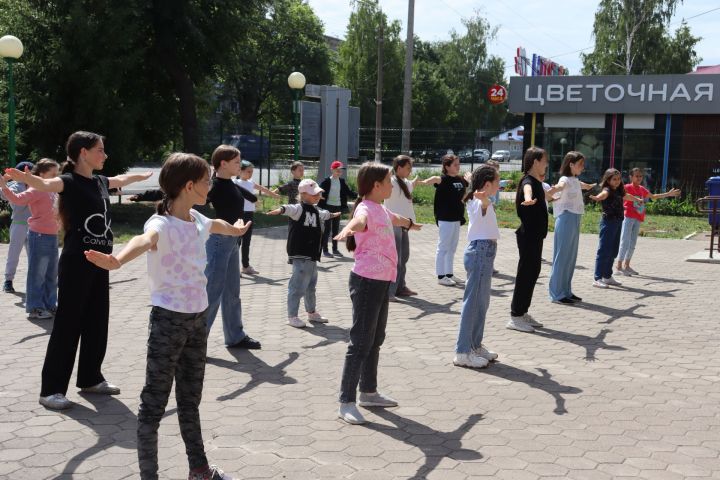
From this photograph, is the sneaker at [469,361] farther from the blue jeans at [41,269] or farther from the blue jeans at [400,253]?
the blue jeans at [41,269]

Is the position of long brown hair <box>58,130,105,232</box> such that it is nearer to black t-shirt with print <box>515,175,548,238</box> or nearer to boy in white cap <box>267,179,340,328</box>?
boy in white cap <box>267,179,340,328</box>

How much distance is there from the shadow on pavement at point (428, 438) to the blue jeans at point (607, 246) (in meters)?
5.82

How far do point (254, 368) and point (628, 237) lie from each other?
7.28 meters

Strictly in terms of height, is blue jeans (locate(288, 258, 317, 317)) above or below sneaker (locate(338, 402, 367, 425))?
above

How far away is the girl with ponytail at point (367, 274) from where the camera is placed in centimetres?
504

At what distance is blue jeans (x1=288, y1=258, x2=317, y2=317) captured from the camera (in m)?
7.84

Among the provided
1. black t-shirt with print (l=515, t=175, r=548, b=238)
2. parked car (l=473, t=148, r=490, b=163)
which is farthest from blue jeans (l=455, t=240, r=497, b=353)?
parked car (l=473, t=148, r=490, b=163)

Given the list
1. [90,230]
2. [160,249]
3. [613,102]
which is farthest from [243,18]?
[160,249]

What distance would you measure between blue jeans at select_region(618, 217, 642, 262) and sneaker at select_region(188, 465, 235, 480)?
8.89m

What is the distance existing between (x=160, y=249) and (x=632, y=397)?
12.2 ft

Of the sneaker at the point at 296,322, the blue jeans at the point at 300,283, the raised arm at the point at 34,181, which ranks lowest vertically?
the sneaker at the point at 296,322

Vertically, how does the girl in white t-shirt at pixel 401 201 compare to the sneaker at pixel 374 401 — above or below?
above

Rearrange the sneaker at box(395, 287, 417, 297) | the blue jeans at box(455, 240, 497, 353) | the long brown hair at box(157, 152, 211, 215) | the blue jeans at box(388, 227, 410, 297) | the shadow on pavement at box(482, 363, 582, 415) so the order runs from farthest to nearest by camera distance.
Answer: the sneaker at box(395, 287, 417, 297) → the blue jeans at box(388, 227, 410, 297) → the blue jeans at box(455, 240, 497, 353) → the shadow on pavement at box(482, 363, 582, 415) → the long brown hair at box(157, 152, 211, 215)

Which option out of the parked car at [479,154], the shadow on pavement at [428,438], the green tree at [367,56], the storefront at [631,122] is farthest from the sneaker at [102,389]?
the green tree at [367,56]
